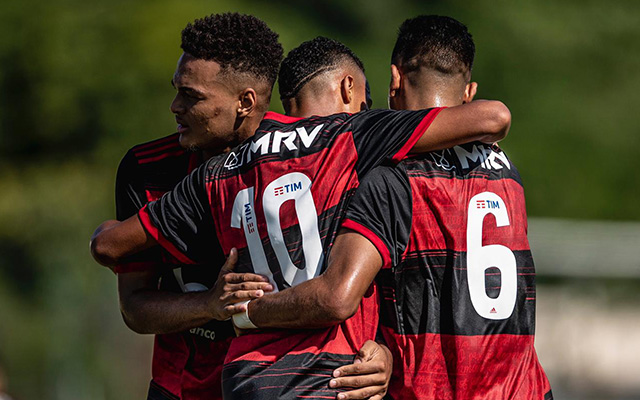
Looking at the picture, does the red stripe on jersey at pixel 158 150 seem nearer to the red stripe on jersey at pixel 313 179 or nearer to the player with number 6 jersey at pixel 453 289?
the red stripe on jersey at pixel 313 179

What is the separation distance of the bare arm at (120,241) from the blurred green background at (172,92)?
9606 millimetres

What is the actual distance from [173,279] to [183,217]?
674mm

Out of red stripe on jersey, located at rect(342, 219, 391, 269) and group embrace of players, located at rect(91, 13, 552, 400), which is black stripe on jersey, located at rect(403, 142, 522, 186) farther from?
red stripe on jersey, located at rect(342, 219, 391, 269)

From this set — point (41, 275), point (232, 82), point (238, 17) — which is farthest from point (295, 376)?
point (41, 275)

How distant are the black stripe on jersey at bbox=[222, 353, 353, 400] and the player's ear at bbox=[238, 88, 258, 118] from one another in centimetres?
125

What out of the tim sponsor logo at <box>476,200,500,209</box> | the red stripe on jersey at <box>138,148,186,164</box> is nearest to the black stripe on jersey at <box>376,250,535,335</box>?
the tim sponsor logo at <box>476,200,500,209</box>

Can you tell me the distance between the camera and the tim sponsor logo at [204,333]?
444 centimetres

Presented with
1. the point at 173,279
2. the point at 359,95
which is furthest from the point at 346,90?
the point at 173,279

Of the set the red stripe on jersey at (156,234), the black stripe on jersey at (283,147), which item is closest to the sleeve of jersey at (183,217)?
the red stripe on jersey at (156,234)

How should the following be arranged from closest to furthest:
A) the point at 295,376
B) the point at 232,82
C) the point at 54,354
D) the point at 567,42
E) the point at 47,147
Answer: the point at 295,376 < the point at 232,82 < the point at 54,354 < the point at 47,147 < the point at 567,42

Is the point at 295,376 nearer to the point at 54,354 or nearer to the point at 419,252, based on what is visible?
the point at 419,252

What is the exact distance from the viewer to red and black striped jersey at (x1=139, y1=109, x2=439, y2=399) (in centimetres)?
369

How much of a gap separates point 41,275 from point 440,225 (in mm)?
11600

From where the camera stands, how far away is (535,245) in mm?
12055
